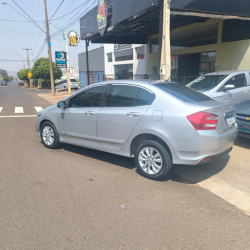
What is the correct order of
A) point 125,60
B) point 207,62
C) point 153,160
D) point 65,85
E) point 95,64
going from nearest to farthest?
point 153,160 → point 207,62 → point 125,60 → point 65,85 → point 95,64

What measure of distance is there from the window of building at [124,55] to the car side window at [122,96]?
20384 mm

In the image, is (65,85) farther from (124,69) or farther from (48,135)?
(48,135)

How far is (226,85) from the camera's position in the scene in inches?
296

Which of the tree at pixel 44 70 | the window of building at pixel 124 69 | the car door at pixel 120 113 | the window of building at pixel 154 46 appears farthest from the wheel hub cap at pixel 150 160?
the tree at pixel 44 70

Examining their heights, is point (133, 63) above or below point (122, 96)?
above

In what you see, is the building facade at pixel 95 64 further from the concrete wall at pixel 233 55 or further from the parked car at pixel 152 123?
the parked car at pixel 152 123

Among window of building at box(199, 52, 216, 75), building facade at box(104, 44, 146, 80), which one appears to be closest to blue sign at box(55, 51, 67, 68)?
building facade at box(104, 44, 146, 80)

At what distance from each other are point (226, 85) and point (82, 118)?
478 centimetres

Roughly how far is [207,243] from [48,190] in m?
2.48

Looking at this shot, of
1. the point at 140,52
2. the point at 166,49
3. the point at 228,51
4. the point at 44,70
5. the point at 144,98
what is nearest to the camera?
the point at 144,98

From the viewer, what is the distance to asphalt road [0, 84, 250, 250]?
272cm

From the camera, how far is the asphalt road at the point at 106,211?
272cm

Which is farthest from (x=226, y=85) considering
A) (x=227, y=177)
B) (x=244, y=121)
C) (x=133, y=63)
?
(x=133, y=63)

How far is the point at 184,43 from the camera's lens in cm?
1683
